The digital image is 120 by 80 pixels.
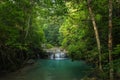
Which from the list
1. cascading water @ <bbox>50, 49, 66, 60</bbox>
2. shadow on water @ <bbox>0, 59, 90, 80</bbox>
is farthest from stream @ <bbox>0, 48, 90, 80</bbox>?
cascading water @ <bbox>50, 49, 66, 60</bbox>

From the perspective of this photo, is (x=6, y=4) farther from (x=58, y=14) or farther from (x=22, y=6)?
(x=58, y=14)

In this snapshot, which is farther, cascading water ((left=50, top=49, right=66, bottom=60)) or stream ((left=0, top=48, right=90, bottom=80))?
cascading water ((left=50, top=49, right=66, bottom=60))

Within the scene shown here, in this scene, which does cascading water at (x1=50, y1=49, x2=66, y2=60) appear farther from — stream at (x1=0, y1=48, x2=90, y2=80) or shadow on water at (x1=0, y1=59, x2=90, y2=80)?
shadow on water at (x1=0, y1=59, x2=90, y2=80)

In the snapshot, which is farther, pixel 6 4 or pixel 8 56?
pixel 8 56

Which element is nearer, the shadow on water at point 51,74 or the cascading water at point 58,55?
the shadow on water at point 51,74

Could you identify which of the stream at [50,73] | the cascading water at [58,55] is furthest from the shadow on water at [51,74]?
the cascading water at [58,55]

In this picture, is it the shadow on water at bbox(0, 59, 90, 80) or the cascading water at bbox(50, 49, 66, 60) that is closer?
the shadow on water at bbox(0, 59, 90, 80)

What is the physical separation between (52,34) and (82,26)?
3587 centimetres

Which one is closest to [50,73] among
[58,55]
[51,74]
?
[51,74]

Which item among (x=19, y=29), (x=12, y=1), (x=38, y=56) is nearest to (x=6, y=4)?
(x=12, y=1)

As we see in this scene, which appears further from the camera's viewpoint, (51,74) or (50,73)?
(50,73)

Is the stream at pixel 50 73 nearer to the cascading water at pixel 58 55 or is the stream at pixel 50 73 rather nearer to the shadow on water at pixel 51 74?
the shadow on water at pixel 51 74

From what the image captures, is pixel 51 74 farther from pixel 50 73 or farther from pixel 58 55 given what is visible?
pixel 58 55

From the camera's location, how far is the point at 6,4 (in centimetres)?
1393
